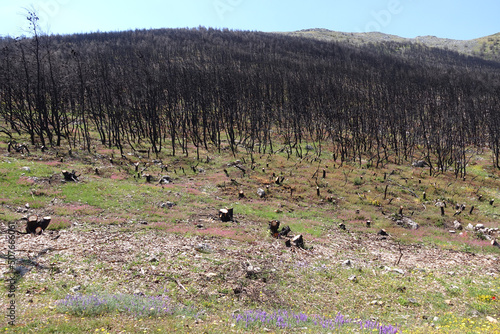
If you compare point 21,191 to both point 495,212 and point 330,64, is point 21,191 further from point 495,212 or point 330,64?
point 330,64

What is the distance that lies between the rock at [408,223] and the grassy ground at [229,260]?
48 cm

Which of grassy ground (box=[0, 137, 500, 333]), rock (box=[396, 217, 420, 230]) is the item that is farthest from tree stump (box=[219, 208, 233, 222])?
rock (box=[396, 217, 420, 230])

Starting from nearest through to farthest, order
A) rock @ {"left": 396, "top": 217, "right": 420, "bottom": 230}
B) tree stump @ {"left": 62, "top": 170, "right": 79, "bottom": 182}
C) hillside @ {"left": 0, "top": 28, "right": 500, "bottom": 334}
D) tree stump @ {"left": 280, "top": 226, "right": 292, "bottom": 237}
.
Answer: hillside @ {"left": 0, "top": 28, "right": 500, "bottom": 334}
tree stump @ {"left": 280, "top": 226, "right": 292, "bottom": 237}
rock @ {"left": 396, "top": 217, "right": 420, "bottom": 230}
tree stump @ {"left": 62, "top": 170, "right": 79, "bottom": 182}

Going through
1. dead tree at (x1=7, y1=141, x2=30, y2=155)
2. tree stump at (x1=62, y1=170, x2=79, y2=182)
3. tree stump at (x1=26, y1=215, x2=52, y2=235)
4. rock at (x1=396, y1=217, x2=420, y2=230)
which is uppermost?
dead tree at (x1=7, y1=141, x2=30, y2=155)

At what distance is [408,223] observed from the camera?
18.3 metres

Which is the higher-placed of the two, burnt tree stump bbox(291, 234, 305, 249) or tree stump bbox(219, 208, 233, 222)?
tree stump bbox(219, 208, 233, 222)

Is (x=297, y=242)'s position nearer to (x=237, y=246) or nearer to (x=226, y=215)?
(x=237, y=246)

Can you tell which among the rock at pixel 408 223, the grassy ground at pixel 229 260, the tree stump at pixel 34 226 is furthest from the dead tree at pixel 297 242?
the tree stump at pixel 34 226

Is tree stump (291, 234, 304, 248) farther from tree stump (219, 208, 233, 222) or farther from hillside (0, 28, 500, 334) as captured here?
tree stump (219, 208, 233, 222)

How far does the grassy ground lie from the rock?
0.48 metres

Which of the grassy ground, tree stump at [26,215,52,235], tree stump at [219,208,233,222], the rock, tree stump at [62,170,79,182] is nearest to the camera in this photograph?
the grassy ground

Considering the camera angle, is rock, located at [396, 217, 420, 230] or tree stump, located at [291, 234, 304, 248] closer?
tree stump, located at [291, 234, 304, 248]

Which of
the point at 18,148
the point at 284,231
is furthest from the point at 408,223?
the point at 18,148

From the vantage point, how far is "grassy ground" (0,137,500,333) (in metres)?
7.09
